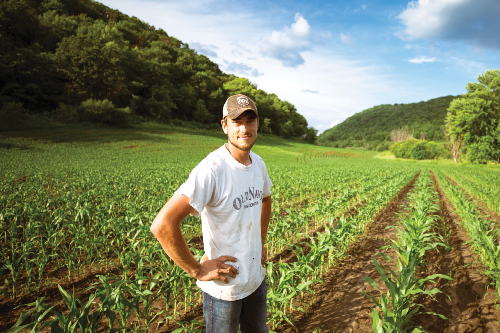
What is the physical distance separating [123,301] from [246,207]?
1.63 metres

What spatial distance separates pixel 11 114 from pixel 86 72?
16.2 m

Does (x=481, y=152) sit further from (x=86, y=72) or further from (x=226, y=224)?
(x=86, y=72)

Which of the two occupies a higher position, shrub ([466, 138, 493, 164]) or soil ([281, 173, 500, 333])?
shrub ([466, 138, 493, 164])

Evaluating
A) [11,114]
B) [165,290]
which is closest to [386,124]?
[11,114]

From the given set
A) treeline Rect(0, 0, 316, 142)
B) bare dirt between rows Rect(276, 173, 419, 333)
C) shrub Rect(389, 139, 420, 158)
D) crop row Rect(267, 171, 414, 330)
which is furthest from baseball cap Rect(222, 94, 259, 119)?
shrub Rect(389, 139, 420, 158)

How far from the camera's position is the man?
4.65 ft

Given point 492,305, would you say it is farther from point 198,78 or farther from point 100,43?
point 198,78

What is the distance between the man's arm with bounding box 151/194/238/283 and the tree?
48.9 metres

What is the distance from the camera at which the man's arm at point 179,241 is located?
1.36 m

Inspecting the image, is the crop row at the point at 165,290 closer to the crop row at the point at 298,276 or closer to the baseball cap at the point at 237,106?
the crop row at the point at 298,276

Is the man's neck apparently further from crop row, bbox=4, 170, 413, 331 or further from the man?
crop row, bbox=4, 170, 413, 331

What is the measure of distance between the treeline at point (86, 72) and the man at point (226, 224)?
38.1 m

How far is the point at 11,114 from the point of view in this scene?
27.5 metres

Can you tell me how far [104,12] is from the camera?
259 feet
